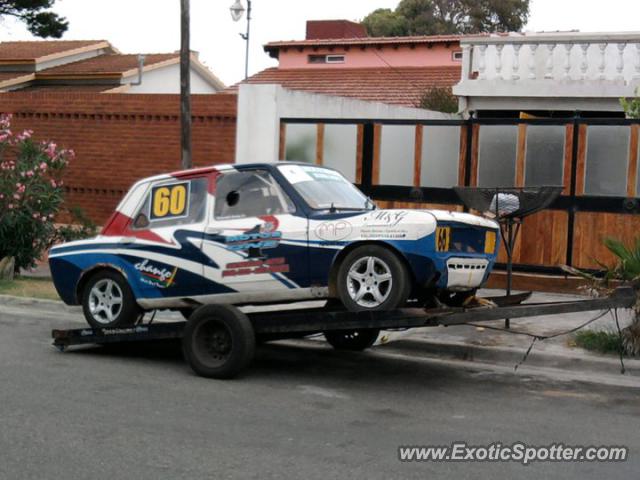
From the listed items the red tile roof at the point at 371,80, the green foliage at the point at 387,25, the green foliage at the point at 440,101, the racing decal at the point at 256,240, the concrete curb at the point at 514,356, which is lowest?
the concrete curb at the point at 514,356

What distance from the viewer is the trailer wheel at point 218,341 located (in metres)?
8.26

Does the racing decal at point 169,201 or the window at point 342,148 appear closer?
the racing decal at point 169,201

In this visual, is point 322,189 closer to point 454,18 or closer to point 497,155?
point 497,155

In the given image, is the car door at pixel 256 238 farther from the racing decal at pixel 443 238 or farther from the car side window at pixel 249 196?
the racing decal at pixel 443 238

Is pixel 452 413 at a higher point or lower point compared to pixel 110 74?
lower

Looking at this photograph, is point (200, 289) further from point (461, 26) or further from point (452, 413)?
point (461, 26)

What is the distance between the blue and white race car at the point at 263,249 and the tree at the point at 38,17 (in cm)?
2471

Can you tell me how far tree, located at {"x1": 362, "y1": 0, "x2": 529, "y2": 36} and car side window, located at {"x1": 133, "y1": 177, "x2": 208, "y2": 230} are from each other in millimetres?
43822

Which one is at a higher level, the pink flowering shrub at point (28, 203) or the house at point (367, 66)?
the house at point (367, 66)

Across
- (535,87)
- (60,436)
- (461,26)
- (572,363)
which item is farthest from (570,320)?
(461,26)

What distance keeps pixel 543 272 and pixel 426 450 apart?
7434 mm

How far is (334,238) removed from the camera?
8.20 metres

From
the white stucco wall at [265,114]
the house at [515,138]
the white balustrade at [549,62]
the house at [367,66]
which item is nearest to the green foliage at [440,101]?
the house at [367,66]

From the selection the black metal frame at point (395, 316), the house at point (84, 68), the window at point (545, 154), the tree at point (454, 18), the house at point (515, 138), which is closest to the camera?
the black metal frame at point (395, 316)
